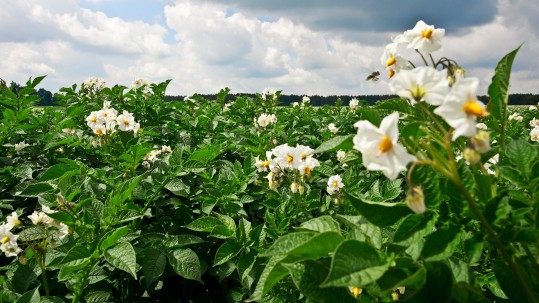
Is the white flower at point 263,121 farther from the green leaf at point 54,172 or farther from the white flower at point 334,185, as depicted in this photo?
the green leaf at point 54,172

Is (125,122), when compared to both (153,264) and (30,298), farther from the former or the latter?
(30,298)

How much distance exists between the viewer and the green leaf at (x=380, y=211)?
3.04 ft

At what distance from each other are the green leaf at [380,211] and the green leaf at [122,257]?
39.6 inches

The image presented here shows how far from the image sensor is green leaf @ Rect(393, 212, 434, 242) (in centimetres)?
89

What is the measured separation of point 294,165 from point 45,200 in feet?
4.67

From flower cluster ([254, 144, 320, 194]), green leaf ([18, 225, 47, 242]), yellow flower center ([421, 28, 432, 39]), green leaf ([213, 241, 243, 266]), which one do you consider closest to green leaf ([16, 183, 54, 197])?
green leaf ([18, 225, 47, 242])

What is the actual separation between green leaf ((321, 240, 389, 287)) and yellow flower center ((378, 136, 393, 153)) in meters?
0.20

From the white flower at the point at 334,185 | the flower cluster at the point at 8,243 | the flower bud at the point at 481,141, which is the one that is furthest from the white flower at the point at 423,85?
the flower cluster at the point at 8,243

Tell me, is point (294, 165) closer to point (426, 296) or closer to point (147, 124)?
point (426, 296)

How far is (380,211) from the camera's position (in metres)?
0.93

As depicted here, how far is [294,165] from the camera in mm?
2621

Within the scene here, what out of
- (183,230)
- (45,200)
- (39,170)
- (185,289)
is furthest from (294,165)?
(39,170)

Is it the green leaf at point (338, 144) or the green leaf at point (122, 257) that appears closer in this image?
the green leaf at point (338, 144)

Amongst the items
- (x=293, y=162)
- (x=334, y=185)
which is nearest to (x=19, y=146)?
(x=293, y=162)
